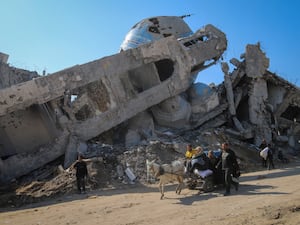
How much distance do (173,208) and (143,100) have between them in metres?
8.52

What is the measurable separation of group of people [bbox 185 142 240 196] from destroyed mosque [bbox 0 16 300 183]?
5683 mm

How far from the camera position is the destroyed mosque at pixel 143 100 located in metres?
12.4

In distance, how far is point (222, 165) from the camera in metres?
7.48

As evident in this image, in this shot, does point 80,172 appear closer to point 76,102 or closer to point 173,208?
point 173,208

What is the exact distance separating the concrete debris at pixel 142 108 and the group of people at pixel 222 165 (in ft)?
10.4

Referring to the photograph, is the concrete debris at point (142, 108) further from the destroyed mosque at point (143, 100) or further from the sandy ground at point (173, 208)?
the sandy ground at point (173, 208)

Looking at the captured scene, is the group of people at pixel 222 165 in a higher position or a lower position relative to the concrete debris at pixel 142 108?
lower

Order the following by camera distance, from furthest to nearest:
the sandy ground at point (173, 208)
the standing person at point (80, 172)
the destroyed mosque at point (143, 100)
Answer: the destroyed mosque at point (143, 100), the standing person at point (80, 172), the sandy ground at point (173, 208)

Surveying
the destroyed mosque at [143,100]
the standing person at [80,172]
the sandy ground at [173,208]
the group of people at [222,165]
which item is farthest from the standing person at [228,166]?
the destroyed mosque at [143,100]

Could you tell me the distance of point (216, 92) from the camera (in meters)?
16.9

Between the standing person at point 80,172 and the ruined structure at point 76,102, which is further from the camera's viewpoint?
the ruined structure at point 76,102

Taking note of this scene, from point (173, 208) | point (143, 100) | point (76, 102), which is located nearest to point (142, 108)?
point (143, 100)

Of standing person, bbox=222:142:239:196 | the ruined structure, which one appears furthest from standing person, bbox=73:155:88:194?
standing person, bbox=222:142:239:196

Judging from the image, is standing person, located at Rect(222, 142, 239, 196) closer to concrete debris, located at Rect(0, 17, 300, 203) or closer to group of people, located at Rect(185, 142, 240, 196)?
group of people, located at Rect(185, 142, 240, 196)
